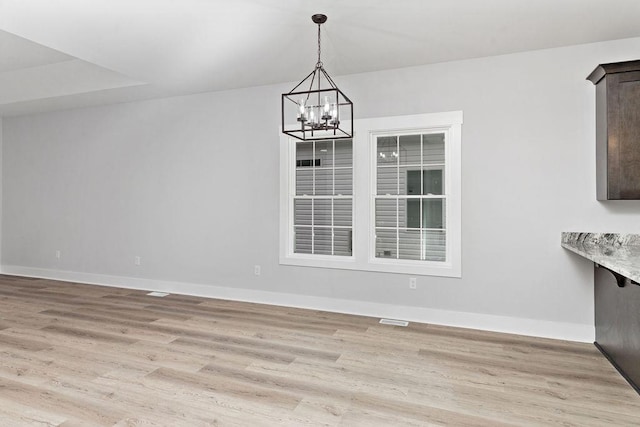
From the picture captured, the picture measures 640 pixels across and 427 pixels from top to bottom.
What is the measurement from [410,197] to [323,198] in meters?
1.08

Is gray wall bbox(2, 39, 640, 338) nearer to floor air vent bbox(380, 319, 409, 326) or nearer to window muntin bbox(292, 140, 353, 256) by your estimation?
floor air vent bbox(380, 319, 409, 326)

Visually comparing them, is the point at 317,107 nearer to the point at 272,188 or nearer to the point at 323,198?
the point at 323,198

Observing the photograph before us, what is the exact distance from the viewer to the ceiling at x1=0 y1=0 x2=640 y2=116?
312 cm

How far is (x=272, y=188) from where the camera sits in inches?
199

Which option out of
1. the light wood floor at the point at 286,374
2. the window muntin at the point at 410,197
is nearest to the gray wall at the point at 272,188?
the window muntin at the point at 410,197

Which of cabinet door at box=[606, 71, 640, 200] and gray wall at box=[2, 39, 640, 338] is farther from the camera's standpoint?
gray wall at box=[2, 39, 640, 338]

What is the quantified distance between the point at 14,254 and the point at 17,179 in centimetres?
133

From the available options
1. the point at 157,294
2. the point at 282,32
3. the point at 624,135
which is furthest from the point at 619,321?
the point at 157,294

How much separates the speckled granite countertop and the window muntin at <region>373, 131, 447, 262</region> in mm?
1222

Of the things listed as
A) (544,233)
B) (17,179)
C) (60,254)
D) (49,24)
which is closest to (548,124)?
(544,233)

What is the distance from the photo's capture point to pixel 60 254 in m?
6.54

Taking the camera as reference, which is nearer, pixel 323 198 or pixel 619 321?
pixel 619 321

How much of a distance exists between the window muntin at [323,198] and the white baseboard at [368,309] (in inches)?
25.1

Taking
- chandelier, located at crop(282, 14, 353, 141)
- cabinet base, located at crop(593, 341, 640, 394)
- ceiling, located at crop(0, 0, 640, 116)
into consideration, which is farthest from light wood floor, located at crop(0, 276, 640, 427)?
ceiling, located at crop(0, 0, 640, 116)
